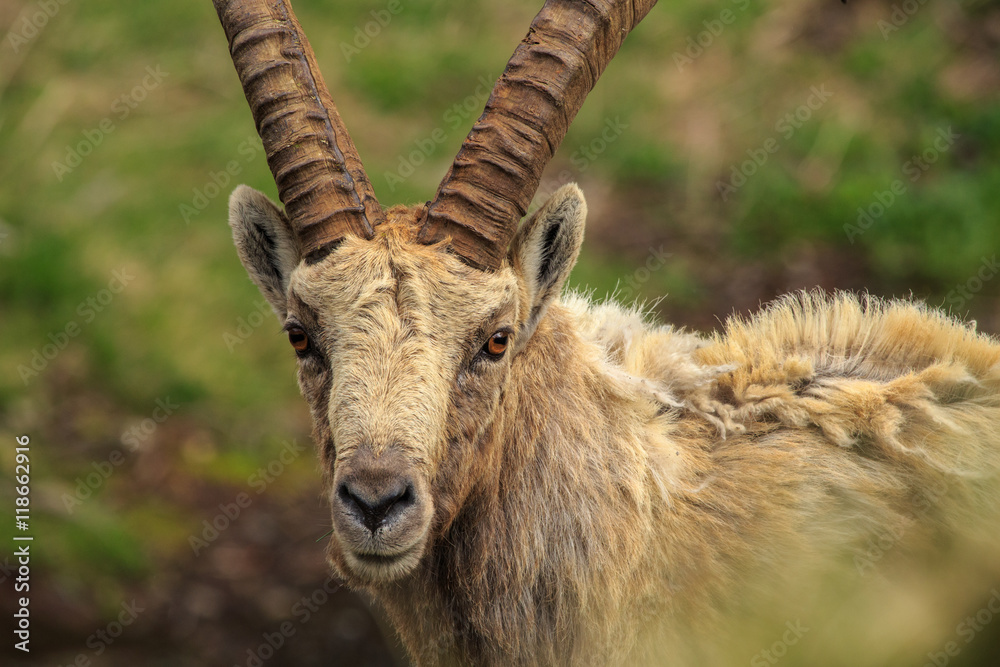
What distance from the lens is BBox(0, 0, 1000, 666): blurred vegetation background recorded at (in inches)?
310

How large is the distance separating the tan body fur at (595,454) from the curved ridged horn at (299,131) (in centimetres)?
14

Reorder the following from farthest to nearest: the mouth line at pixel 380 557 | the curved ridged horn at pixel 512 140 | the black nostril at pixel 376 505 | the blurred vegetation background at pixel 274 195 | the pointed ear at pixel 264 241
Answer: the blurred vegetation background at pixel 274 195
the pointed ear at pixel 264 241
the curved ridged horn at pixel 512 140
the mouth line at pixel 380 557
the black nostril at pixel 376 505

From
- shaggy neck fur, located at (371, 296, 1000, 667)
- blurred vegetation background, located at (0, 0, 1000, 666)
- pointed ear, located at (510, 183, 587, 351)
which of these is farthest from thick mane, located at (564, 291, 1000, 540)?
blurred vegetation background, located at (0, 0, 1000, 666)

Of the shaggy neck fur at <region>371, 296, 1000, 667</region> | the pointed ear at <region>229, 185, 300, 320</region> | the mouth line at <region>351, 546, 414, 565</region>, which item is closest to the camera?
the mouth line at <region>351, 546, 414, 565</region>

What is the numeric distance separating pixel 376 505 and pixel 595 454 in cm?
114

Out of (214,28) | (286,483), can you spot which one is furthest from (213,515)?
(214,28)

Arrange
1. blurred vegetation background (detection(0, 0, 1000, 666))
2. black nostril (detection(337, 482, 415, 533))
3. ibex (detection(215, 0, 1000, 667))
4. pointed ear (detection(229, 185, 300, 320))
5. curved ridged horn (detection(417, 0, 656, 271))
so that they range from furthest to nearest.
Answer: blurred vegetation background (detection(0, 0, 1000, 666)), pointed ear (detection(229, 185, 300, 320)), curved ridged horn (detection(417, 0, 656, 271)), ibex (detection(215, 0, 1000, 667)), black nostril (detection(337, 482, 415, 533))

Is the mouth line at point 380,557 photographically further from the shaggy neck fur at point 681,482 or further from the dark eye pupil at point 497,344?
the dark eye pupil at point 497,344

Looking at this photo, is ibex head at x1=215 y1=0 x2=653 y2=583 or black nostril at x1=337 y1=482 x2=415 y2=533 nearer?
black nostril at x1=337 y1=482 x2=415 y2=533

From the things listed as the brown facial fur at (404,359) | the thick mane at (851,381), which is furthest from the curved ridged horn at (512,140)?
the thick mane at (851,381)

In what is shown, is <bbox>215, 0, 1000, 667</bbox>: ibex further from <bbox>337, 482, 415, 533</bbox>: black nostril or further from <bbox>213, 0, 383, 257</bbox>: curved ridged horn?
<bbox>337, 482, 415, 533</bbox>: black nostril

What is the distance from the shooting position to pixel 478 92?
39.1 feet

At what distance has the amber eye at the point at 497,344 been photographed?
3.83 m

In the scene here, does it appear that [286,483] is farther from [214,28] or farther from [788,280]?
[214,28]
